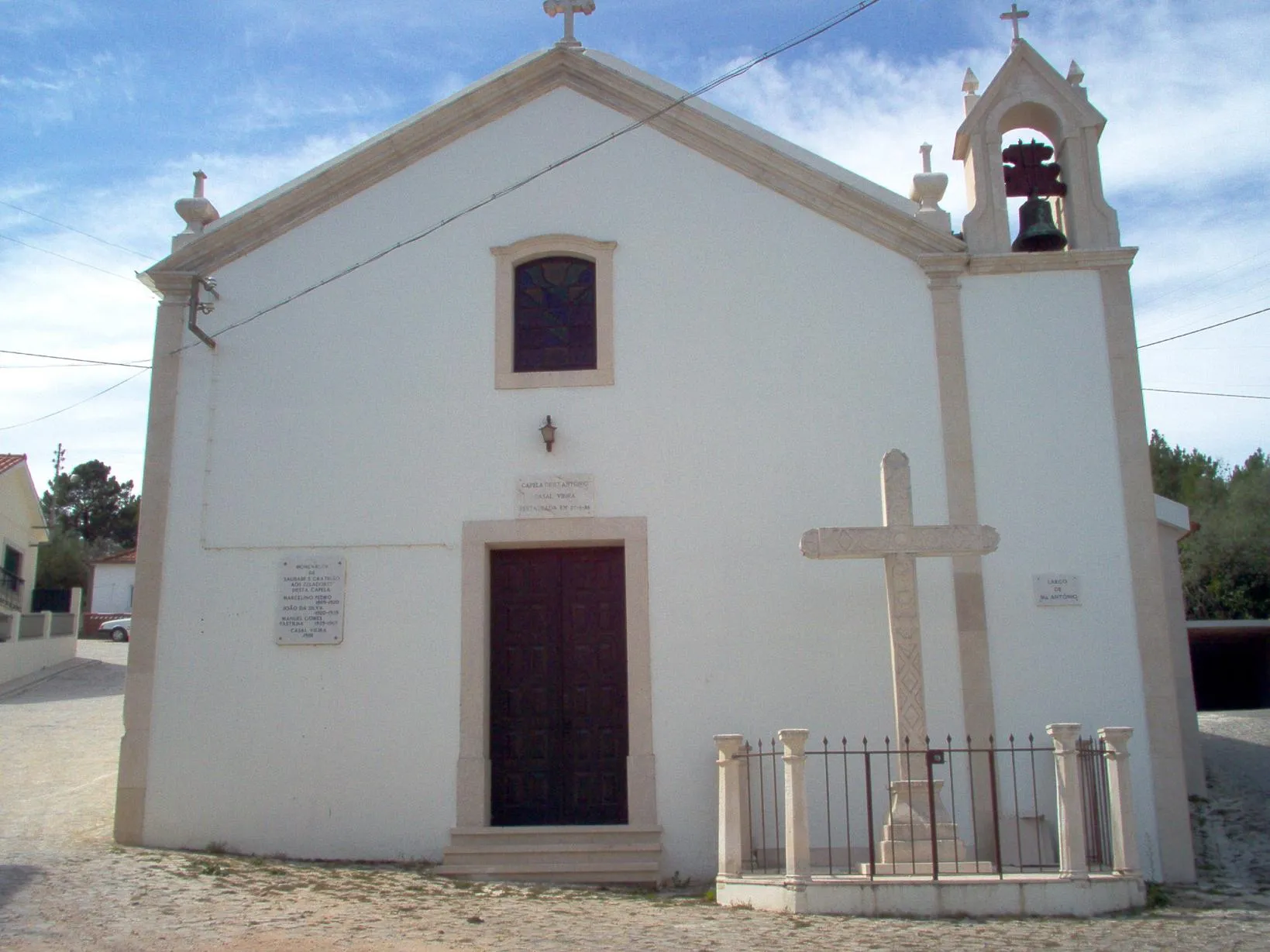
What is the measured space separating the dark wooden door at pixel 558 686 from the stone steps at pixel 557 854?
0.35 meters

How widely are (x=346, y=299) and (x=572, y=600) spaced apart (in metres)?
3.13

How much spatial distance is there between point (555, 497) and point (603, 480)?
0.40 m

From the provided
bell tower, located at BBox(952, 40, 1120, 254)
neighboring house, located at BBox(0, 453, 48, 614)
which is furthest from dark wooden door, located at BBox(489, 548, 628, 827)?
neighboring house, located at BBox(0, 453, 48, 614)

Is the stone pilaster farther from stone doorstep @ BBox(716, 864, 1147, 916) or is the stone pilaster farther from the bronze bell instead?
the bronze bell

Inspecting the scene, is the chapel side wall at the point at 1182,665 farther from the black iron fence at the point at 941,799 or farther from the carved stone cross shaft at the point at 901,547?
the carved stone cross shaft at the point at 901,547

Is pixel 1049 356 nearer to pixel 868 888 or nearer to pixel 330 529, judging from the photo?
pixel 868 888

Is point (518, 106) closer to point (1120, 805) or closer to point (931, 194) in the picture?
point (931, 194)

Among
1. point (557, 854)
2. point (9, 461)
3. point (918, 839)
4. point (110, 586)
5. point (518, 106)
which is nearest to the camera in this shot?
point (918, 839)

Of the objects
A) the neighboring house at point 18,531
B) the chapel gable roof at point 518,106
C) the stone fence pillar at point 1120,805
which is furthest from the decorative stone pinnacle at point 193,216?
the neighboring house at point 18,531

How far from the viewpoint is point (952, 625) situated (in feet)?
27.9

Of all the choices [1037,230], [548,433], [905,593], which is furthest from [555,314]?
[1037,230]

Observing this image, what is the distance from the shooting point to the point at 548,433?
29.3ft

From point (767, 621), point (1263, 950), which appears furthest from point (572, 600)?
point (1263, 950)

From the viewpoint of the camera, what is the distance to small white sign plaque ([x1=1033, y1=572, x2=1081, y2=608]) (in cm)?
848
